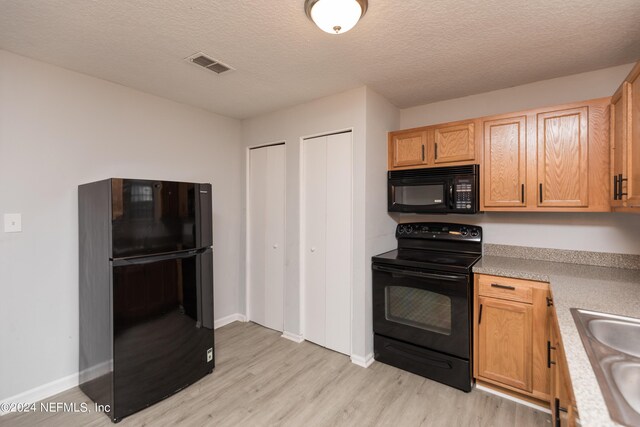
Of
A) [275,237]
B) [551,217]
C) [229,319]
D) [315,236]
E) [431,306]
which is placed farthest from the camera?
[229,319]

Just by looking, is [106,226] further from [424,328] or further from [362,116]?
[424,328]

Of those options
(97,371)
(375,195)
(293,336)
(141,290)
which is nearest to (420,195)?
(375,195)

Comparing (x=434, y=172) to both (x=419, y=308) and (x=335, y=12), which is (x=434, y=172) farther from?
(x=335, y=12)

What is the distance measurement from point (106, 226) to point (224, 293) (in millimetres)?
1723

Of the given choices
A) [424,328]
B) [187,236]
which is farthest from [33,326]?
[424,328]

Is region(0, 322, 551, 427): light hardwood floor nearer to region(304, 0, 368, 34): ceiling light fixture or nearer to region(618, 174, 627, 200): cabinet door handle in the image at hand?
region(618, 174, 627, 200): cabinet door handle

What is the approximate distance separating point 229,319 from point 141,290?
64.8 inches

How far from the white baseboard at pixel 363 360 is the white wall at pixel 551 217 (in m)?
1.46

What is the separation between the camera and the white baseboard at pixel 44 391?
197 cm

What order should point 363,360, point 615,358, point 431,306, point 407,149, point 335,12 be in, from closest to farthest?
point 615,358 → point 335,12 → point 431,306 → point 363,360 → point 407,149

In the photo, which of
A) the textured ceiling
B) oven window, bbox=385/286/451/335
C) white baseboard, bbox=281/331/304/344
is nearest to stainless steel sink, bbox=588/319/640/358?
oven window, bbox=385/286/451/335

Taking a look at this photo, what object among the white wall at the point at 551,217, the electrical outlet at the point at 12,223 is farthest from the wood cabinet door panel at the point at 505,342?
the electrical outlet at the point at 12,223

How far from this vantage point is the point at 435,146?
2.62 m

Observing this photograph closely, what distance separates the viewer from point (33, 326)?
205 cm
